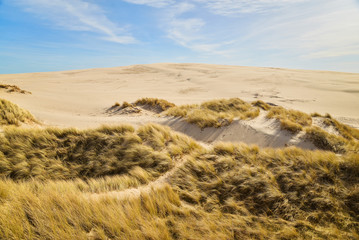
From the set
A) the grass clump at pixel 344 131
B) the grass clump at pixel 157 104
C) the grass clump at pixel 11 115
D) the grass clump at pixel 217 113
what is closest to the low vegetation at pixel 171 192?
the grass clump at pixel 11 115

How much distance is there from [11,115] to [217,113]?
792cm

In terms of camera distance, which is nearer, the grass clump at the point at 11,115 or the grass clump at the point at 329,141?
the grass clump at the point at 329,141

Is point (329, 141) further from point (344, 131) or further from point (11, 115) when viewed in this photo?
point (11, 115)

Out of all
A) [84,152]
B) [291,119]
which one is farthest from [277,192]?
[291,119]

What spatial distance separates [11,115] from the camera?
20.3 feet

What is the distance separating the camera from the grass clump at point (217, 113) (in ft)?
Result: 22.6

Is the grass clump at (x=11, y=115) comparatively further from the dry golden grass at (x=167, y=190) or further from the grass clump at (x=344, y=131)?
the grass clump at (x=344, y=131)

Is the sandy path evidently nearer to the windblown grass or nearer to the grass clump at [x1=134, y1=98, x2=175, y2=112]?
the windblown grass

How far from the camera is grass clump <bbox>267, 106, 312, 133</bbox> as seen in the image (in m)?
5.68

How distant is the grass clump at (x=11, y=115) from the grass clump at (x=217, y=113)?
234 inches

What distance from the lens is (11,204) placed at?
2.23 meters

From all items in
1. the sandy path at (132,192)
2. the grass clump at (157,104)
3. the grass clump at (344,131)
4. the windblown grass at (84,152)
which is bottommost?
the sandy path at (132,192)

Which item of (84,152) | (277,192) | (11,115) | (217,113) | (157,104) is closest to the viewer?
(277,192)

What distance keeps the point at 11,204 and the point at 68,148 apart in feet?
7.43
